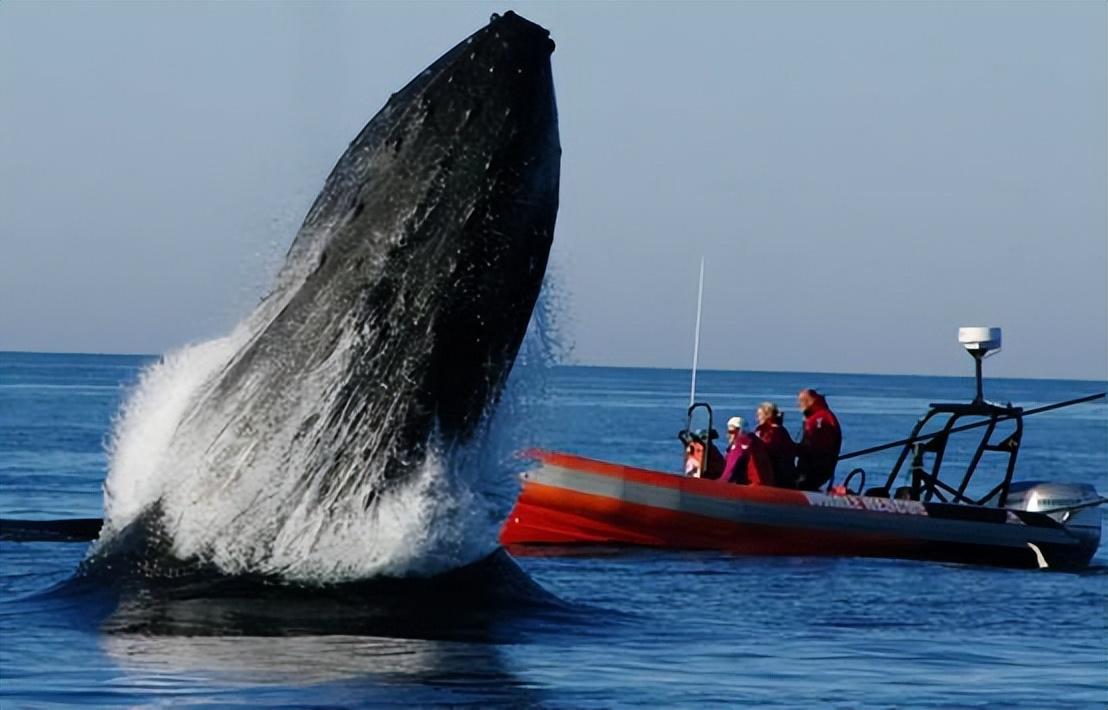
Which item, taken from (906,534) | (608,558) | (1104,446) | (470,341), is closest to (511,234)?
(470,341)

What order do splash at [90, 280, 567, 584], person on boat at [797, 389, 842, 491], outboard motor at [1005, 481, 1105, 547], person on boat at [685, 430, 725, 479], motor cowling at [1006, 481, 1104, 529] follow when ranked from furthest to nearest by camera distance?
person on boat at [685, 430, 725, 479] < motor cowling at [1006, 481, 1104, 529] < outboard motor at [1005, 481, 1105, 547] < person on boat at [797, 389, 842, 491] < splash at [90, 280, 567, 584]

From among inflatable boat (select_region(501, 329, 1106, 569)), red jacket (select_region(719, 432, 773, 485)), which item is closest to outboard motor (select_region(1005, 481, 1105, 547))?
→ inflatable boat (select_region(501, 329, 1106, 569))

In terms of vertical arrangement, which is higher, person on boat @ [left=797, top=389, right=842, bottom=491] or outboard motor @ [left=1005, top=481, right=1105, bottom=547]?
person on boat @ [left=797, top=389, right=842, bottom=491]

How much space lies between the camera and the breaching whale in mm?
9141

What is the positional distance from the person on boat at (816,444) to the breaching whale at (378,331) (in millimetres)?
10537

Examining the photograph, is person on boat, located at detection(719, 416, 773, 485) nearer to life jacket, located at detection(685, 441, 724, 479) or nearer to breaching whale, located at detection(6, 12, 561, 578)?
life jacket, located at detection(685, 441, 724, 479)

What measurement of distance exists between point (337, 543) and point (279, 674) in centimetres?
152

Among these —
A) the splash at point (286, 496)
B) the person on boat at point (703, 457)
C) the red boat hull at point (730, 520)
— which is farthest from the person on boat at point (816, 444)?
the splash at point (286, 496)

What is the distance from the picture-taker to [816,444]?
20359 mm

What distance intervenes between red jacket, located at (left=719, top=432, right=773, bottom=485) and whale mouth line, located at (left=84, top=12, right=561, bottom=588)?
10226mm

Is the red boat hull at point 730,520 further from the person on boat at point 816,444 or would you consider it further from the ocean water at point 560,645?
the ocean water at point 560,645

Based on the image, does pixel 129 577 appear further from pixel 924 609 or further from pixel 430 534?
pixel 924 609

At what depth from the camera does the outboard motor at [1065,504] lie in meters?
20.9

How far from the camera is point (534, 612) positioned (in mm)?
10695
